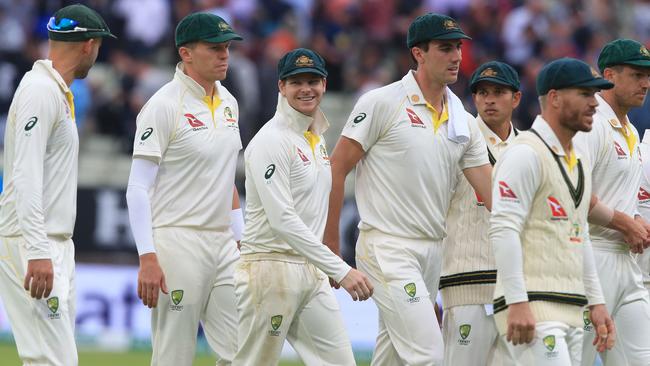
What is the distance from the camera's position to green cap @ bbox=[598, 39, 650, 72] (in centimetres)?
955

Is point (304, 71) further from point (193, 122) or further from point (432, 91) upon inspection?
point (432, 91)

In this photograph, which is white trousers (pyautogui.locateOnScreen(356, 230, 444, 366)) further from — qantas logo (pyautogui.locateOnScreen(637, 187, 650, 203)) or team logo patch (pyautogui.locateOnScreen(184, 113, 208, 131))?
qantas logo (pyautogui.locateOnScreen(637, 187, 650, 203))

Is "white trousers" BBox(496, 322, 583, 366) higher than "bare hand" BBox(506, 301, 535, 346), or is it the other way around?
"bare hand" BBox(506, 301, 535, 346)

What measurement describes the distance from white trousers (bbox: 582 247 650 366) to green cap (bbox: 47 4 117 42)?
12.3ft

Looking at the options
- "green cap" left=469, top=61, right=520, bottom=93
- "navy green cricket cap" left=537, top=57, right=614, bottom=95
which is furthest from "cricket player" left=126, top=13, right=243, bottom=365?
"navy green cricket cap" left=537, top=57, right=614, bottom=95

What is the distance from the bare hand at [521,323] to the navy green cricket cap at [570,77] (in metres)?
1.25

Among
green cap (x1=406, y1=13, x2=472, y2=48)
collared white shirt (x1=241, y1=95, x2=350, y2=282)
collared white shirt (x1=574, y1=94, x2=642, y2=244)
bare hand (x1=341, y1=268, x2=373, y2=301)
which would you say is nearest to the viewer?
bare hand (x1=341, y1=268, x2=373, y2=301)

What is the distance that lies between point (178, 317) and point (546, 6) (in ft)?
45.2

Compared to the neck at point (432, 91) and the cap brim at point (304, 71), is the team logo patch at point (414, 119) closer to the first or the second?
the neck at point (432, 91)

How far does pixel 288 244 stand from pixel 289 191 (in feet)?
1.09

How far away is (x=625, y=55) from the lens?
958 cm

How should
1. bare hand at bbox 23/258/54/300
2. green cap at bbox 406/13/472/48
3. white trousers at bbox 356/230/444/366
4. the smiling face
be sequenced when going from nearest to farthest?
1. bare hand at bbox 23/258/54/300
2. white trousers at bbox 356/230/444/366
3. the smiling face
4. green cap at bbox 406/13/472/48

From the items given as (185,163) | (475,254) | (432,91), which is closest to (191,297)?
(185,163)

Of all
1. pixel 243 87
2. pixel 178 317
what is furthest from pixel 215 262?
pixel 243 87
